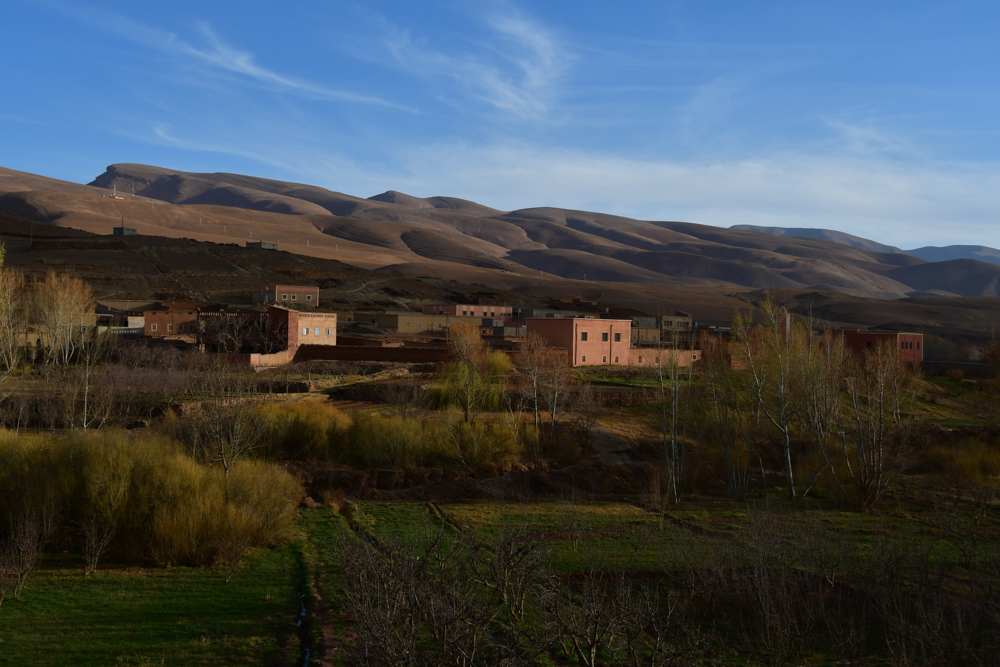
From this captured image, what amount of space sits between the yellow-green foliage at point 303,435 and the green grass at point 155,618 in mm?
12777

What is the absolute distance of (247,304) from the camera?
82.2m

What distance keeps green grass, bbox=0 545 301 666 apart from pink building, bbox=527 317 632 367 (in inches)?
1321

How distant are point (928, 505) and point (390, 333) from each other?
50542mm

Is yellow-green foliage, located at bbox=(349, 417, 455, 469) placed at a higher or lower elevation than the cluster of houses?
lower

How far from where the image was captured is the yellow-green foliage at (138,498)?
1642 centimetres

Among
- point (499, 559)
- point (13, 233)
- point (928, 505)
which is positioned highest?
point (13, 233)

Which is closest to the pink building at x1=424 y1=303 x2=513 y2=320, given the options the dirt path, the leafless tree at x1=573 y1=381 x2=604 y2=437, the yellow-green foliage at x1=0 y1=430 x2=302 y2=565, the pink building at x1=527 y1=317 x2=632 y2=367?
the pink building at x1=527 y1=317 x2=632 y2=367

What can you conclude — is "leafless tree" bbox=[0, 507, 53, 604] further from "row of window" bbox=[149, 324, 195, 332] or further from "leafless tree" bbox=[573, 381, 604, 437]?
"row of window" bbox=[149, 324, 195, 332]

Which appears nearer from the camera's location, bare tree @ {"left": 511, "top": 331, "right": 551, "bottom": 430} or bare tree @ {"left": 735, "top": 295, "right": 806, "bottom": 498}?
bare tree @ {"left": 735, "top": 295, "right": 806, "bottom": 498}

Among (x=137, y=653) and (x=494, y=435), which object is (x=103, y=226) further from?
(x=137, y=653)

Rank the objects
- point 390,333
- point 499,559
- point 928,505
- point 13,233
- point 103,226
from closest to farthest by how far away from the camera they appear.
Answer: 1. point 499,559
2. point 928,505
3. point 390,333
4. point 13,233
5. point 103,226

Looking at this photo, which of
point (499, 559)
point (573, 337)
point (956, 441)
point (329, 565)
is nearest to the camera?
point (499, 559)

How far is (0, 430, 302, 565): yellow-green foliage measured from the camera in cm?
1642

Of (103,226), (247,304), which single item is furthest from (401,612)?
(103,226)
